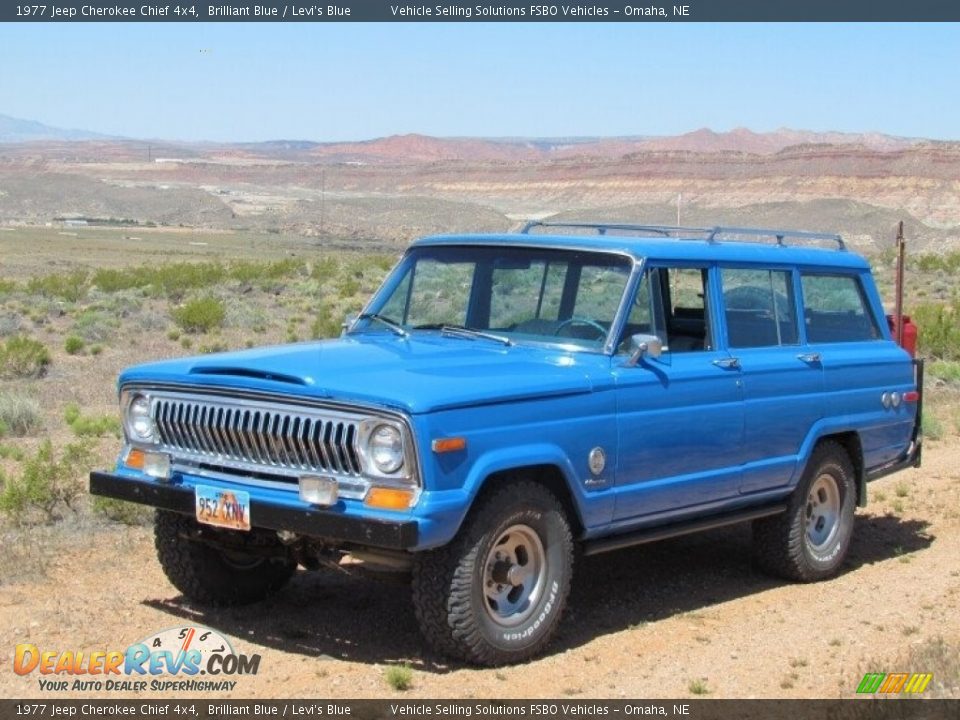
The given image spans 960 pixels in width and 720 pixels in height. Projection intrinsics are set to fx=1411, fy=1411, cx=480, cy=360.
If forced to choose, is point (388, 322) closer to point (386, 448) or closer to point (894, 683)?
point (386, 448)

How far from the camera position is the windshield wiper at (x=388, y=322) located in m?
7.69

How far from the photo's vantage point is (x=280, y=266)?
156 ft

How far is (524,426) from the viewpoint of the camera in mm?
6344

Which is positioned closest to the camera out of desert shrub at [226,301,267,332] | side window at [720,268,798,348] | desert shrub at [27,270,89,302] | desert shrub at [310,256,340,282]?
side window at [720,268,798,348]

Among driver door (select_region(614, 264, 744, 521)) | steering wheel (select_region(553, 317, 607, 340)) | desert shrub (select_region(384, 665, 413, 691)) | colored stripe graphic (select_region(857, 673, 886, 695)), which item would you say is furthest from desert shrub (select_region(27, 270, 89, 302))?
colored stripe graphic (select_region(857, 673, 886, 695))

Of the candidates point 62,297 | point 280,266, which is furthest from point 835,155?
point 62,297

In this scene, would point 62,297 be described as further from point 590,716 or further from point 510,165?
point 510,165

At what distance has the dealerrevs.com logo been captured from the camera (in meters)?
6.10

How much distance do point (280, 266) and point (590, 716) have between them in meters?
42.5

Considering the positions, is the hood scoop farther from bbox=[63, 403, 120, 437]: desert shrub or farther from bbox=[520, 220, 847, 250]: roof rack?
bbox=[63, 403, 120, 437]: desert shrub

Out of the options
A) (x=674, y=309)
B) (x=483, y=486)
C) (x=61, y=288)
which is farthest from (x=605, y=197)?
(x=483, y=486)

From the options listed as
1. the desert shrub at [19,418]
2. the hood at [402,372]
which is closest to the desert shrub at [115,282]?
the desert shrub at [19,418]

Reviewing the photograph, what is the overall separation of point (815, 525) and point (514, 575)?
2916 millimetres

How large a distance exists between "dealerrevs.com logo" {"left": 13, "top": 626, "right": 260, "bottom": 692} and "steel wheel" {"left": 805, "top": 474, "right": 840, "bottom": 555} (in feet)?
12.4
